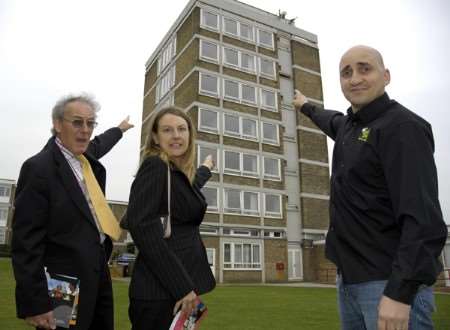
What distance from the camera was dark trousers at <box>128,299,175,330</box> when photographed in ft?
7.36

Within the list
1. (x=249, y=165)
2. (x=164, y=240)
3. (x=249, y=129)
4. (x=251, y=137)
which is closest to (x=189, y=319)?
(x=164, y=240)

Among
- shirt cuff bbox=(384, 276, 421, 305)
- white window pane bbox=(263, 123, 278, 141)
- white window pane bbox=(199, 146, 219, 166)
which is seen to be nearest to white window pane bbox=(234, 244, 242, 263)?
white window pane bbox=(199, 146, 219, 166)

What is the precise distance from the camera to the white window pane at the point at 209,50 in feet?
102

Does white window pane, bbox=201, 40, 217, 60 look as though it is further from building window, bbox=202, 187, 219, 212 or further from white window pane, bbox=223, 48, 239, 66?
building window, bbox=202, 187, 219, 212

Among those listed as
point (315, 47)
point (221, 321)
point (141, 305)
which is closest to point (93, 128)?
point (141, 305)

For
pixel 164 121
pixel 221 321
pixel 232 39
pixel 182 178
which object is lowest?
pixel 221 321

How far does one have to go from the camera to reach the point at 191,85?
3028 cm

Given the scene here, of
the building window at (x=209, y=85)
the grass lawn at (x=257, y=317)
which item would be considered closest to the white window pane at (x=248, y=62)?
the building window at (x=209, y=85)

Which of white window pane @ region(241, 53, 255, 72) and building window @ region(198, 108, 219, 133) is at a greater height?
white window pane @ region(241, 53, 255, 72)

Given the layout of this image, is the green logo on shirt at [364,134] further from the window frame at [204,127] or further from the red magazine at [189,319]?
the window frame at [204,127]

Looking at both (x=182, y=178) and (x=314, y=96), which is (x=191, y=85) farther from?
(x=182, y=178)

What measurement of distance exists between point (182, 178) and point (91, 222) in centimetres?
80

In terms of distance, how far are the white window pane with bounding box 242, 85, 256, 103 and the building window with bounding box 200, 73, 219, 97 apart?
2710 millimetres

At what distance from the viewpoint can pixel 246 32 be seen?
33.8 m
